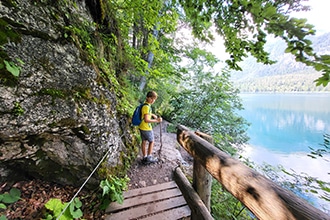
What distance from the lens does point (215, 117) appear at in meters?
8.38

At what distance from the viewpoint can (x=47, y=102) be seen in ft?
7.07

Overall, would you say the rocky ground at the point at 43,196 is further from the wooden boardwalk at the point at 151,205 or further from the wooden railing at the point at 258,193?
the wooden railing at the point at 258,193

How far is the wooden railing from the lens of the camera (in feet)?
2.88

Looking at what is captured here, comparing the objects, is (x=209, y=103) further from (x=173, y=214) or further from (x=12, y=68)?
(x=12, y=68)

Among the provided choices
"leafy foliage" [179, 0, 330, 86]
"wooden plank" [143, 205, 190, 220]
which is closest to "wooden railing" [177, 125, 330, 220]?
"leafy foliage" [179, 0, 330, 86]

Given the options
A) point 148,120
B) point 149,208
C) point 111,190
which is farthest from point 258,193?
point 148,120

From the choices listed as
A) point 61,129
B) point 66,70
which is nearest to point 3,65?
point 66,70

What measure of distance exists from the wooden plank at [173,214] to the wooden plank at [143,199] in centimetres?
30

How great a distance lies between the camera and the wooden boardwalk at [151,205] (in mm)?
2518

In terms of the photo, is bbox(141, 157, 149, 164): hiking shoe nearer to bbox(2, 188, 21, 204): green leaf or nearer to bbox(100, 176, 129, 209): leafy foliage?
bbox(100, 176, 129, 209): leafy foliage

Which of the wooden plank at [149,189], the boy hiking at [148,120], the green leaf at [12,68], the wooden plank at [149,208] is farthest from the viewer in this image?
the boy hiking at [148,120]

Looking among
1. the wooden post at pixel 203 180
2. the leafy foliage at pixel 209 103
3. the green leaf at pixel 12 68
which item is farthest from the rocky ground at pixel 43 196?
the leafy foliage at pixel 209 103

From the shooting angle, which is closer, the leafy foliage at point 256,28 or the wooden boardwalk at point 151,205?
the leafy foliage at point 256,28

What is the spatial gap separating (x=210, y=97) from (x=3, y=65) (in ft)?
24.5
